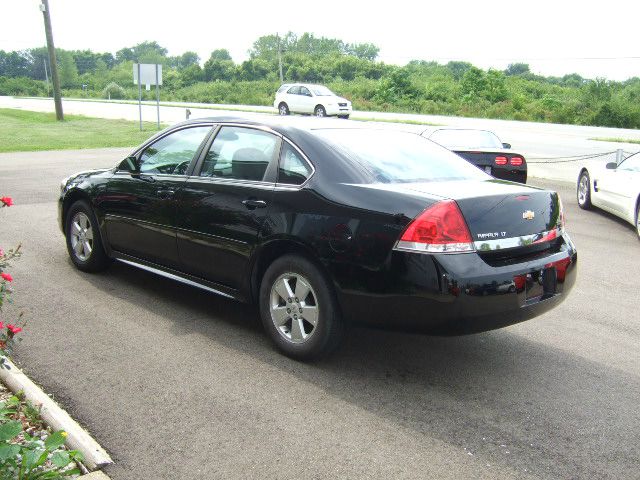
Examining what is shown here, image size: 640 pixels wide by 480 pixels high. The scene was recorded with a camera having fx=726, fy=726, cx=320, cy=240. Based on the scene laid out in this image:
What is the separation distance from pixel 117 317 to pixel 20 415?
196 centimetres

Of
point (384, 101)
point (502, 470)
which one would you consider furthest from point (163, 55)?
point (502, 470)

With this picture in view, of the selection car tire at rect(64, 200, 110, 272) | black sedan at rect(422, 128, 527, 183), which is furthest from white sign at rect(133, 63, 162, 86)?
car tire at rect(64, 200, 110, 272)

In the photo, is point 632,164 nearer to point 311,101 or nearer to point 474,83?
point 311,101

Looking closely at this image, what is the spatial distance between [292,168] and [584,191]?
9232mm

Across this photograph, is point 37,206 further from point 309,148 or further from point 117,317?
point 309,148

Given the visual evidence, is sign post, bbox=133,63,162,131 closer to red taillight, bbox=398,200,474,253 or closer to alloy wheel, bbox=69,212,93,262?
alloy wheel, bbox=69,212,93,262

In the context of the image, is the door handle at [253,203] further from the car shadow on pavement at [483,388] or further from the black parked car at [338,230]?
the car shadow on pavement at [483,388]

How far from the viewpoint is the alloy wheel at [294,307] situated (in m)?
4.81

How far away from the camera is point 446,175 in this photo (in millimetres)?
5254

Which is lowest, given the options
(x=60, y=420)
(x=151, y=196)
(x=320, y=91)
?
(x=320, y=91)

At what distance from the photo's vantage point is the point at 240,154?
5559 millimetres

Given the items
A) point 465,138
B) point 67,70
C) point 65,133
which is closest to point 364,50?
point 67,70

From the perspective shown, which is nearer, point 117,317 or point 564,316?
point 117,317

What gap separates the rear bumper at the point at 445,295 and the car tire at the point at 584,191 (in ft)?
29.2
